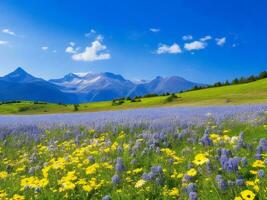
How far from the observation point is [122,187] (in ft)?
24.2

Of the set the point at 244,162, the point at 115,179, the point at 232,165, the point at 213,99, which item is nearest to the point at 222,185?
the point at 232,165

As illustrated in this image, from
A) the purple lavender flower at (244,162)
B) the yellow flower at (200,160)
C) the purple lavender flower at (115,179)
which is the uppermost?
the yellow flower at (200,160)

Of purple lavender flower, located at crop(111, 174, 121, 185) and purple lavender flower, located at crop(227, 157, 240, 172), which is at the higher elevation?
purple lavender flower, located at crop(227, 157, 240, 172)

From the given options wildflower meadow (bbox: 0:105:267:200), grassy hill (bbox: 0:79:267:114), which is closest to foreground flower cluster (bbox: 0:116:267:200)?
wildflower meadow (bbox: 0:105:267:200)

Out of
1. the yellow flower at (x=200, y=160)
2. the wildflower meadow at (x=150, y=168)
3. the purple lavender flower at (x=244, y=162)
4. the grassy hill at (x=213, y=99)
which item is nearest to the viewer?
the yellow flower at (x=200, y=160)

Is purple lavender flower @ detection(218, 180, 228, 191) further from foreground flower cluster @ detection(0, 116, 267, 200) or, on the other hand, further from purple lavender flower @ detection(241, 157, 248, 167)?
purple lavender flower @ detection(241, 157, 248, 167)

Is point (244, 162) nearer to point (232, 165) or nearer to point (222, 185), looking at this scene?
point (232, 165)

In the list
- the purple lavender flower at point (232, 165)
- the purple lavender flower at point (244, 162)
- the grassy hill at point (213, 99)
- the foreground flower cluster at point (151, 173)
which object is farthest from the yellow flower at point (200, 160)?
the grassy hill at point (213, 99)

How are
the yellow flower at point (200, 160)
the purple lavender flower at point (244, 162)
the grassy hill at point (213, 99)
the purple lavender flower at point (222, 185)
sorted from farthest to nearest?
the grassy hill at point (213, 99) < the purple lavender flower at point (244, 162) < the yellow flower at point (200, 160) < the purple lavender flower at point (222, 185)

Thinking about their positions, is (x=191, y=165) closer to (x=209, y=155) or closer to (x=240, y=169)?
(x=209, y=155)

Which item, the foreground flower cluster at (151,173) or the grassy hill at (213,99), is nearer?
the foreground flower cluster at (151,173)

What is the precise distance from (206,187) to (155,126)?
8098mm

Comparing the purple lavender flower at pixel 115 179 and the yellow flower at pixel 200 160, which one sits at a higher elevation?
the yellow flower at pixel 200 160

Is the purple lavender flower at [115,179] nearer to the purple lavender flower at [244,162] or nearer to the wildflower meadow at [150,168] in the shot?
the wildflower meadow at [150,168]
